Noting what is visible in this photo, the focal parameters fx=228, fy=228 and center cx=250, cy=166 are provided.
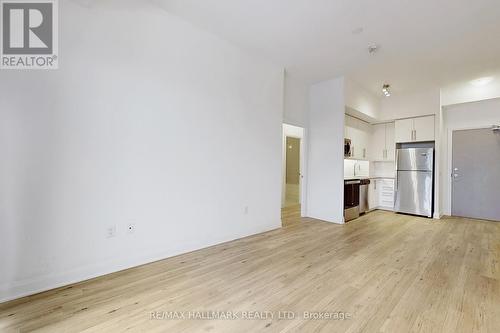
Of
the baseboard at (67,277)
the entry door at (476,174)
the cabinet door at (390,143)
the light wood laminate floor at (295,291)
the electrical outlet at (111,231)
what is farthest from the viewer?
the cabinet door at (390,143)

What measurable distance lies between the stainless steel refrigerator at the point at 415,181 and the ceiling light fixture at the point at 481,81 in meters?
1.58

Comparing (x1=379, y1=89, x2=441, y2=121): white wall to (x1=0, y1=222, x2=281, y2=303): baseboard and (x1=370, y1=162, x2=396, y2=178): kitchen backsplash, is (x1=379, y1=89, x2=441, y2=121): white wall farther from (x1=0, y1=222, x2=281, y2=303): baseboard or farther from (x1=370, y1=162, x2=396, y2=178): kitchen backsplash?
(x1=0, y1=222, x2=281, y2=303): baseboard

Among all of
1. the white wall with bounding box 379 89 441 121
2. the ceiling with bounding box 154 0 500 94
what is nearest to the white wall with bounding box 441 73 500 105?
the white wall with bounding box 379 89 441 121

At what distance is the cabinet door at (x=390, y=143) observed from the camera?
238 inches

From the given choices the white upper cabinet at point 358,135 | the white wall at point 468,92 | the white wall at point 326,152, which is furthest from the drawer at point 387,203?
the white wall at point 468,92

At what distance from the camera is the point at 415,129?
5629 mm

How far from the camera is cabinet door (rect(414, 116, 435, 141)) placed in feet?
17.7

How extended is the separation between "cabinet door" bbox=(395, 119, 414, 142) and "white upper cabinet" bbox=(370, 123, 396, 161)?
0.25 m

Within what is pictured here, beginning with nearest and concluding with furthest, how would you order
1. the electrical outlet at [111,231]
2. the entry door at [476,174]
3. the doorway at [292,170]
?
the electrical outlet at [111,231] < the entry door at [476,174] < the doorway at [292,170]

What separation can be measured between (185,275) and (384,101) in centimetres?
633

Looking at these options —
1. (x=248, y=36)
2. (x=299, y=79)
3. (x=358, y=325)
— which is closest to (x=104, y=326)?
(x=358, y=325)

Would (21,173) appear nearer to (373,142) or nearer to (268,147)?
(268,147)

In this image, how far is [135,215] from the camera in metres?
2.59

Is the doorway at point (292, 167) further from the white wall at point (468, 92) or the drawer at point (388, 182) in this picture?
the white wall at point (468, 92)
